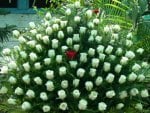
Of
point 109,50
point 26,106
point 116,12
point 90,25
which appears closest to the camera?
point 26,106

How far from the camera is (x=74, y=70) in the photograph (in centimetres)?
365

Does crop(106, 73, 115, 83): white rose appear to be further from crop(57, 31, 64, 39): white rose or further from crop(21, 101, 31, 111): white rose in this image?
crop(21, 101, 31, 111): white rose

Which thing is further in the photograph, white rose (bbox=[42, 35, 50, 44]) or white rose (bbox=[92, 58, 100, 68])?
white rose (bbox=[42, 35, 50, 44])

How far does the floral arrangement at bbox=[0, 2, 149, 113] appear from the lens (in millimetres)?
3598

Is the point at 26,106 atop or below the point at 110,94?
below

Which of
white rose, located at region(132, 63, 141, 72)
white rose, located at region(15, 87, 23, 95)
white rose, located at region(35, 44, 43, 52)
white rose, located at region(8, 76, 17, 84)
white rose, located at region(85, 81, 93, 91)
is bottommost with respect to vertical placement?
white rose, located at region(15, 87, 23, 95)

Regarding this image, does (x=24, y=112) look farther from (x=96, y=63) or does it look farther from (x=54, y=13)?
(x=54, y=13)

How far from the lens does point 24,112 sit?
3.73 meters

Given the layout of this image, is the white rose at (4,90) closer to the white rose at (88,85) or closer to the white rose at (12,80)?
the white rose at (12,80)

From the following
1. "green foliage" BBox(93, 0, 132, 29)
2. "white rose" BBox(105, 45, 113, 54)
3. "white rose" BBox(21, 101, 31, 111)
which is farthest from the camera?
"green foliage" BBox(93, 0, 132, 29)

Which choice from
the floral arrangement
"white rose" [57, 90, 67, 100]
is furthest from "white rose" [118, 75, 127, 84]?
"white rose" [57, 90, 67, 100]

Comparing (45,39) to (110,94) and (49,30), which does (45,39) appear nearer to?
(49,30)

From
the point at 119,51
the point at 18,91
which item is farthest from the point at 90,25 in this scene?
the point at 18,91

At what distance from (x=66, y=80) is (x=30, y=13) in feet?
14.5
